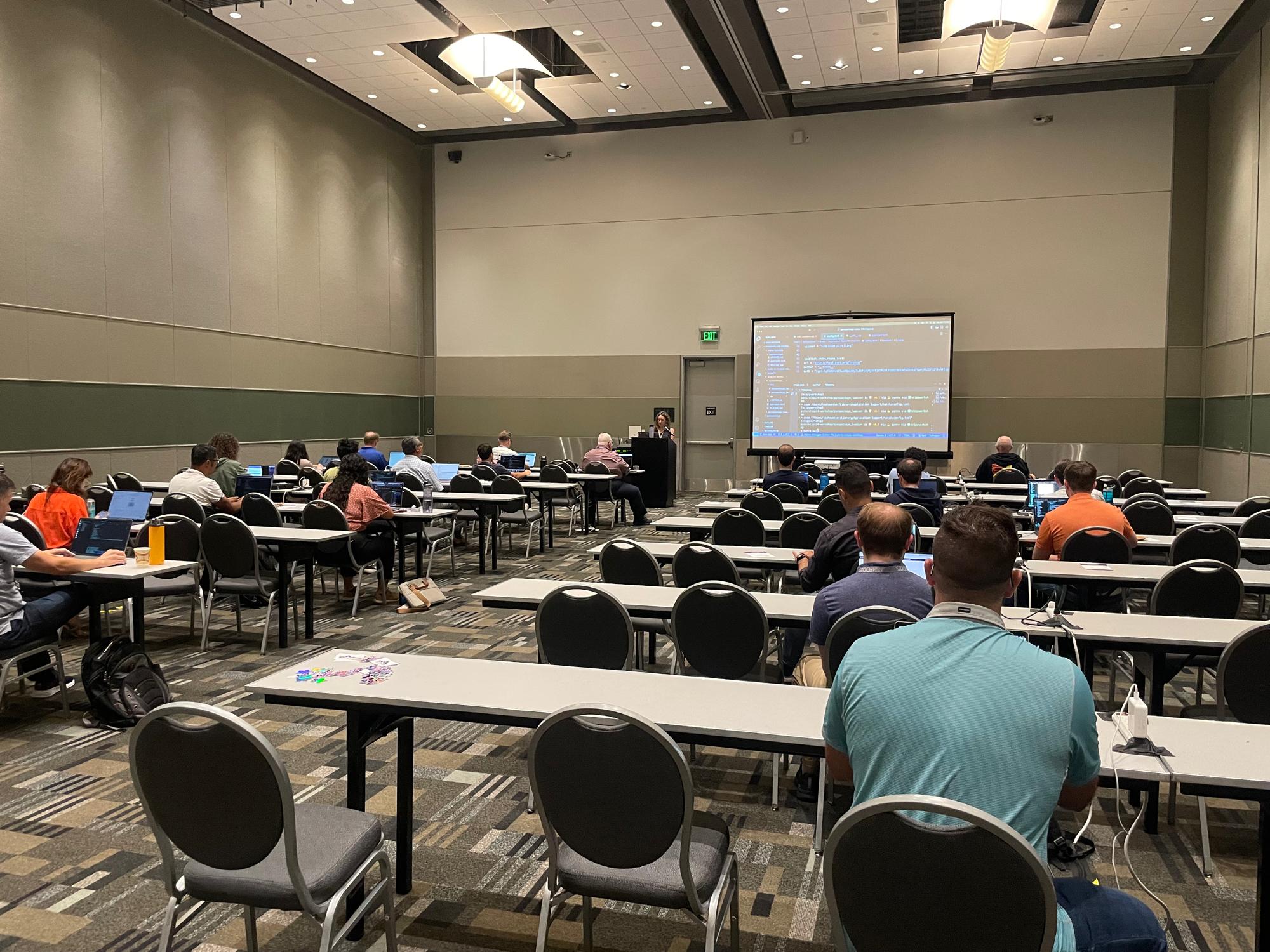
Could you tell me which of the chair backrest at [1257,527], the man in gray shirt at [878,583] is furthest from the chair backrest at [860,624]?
the chair backrest at [1257,527]

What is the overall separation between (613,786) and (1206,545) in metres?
5.07

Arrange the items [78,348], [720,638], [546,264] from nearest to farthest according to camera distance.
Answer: [720,638] → [78,348] → [546,264]

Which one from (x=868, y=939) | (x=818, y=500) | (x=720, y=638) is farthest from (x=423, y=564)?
(x=868, y=939)

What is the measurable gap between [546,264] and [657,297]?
221 cm

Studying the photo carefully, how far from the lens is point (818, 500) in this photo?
860 cm

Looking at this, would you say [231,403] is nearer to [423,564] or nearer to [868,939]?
[423,564]

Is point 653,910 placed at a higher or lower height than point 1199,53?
lower

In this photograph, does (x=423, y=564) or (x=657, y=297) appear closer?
(x=423, y=564)

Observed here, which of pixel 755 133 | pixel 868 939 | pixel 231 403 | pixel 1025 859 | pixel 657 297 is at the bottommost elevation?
pixel 868 939

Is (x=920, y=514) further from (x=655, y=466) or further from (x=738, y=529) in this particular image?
(x=655, y=466)

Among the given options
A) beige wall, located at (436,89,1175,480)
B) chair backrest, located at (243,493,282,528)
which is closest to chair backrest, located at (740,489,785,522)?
chair backrest, located at (243,493,282,528)

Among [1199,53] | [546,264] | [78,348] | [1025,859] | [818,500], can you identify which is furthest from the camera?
[546,264]

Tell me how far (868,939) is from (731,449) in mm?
14831

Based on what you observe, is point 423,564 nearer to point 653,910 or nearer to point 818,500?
point 818,500
